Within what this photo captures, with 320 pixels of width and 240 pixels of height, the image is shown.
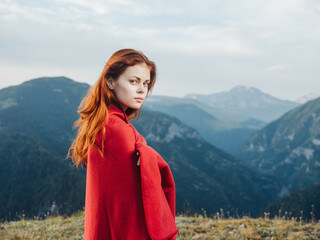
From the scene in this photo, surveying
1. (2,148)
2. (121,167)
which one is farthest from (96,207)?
(2,148)

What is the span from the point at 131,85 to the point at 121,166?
95 centimetres

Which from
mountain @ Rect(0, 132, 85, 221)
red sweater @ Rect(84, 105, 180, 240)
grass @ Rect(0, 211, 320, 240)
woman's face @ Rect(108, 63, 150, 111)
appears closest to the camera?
red sweater @ Rect(84, 105, 180, 240)

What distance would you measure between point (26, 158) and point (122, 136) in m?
182

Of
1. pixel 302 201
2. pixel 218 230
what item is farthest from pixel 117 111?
pixel 302 201

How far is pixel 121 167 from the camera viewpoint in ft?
9.65

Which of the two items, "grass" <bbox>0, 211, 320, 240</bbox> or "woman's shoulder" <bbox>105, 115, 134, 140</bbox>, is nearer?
"woman's shoulder" <bbox>105, 115, 134, 140</bbox>

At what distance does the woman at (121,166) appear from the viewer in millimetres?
2891

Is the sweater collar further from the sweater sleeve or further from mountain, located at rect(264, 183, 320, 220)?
mountain, located at rect(264, 183, 320, 220)

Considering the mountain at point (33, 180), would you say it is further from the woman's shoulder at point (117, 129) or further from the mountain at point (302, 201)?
the woman's shoulder at point (117, 129)

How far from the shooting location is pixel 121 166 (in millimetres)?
2939

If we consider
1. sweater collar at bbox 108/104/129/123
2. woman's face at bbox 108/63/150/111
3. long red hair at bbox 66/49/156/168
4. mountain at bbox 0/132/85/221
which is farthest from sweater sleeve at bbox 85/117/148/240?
mountain at bbox 0/132/85/221

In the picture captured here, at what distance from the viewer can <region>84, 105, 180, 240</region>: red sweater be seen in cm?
286

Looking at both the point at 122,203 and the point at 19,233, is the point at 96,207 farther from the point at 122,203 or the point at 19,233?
the point at 19,233

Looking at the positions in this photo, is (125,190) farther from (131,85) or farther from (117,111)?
(131,85)
